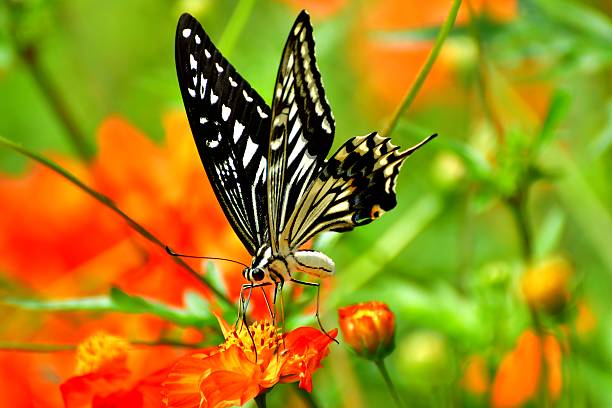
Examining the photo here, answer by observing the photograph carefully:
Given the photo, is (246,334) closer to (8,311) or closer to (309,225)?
(309,225)

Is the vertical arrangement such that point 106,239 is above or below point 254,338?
above

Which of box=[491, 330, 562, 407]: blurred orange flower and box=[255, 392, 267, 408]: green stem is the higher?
box=[491, 330, 562, 407]: blurred orange flower

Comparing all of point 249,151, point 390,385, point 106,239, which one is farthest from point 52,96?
point 390,385

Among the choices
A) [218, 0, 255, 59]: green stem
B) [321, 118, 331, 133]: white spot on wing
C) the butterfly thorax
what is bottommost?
the butterfly thorax

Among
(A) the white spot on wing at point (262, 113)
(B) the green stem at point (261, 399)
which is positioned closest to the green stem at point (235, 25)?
(A) the white spot on wing at point (262, 113)

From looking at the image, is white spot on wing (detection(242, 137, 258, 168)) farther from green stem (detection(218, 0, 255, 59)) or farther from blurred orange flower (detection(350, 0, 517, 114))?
blurred orange flower (detection(350, 0, 517, 114))

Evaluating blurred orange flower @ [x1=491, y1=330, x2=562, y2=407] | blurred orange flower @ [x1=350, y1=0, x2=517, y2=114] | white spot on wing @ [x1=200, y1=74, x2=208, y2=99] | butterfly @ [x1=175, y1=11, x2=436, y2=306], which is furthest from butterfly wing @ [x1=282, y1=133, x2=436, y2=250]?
blurred orange flower @ [x1=350, y1=0, x2=517, y2=114]

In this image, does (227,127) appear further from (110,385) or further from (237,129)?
(110,385)
